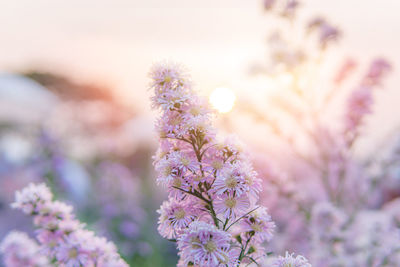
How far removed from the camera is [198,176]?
39.7 inches

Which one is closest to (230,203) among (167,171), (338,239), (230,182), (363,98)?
(230,182)

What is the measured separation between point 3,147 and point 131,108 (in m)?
3.28

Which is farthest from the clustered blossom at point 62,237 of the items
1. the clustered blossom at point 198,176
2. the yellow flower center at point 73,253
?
the clustered blossom at point 198,176

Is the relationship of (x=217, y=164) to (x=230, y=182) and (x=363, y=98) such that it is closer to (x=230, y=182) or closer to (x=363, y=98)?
(x=230, y=182)

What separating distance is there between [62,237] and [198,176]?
1.79ft

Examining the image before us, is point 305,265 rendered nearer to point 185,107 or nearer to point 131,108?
point 185,107

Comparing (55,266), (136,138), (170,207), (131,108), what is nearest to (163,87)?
(170,207)

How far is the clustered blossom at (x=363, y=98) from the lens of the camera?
2389 mm

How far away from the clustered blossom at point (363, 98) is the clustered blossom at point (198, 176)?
1.56m

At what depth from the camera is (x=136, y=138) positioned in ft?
29.9

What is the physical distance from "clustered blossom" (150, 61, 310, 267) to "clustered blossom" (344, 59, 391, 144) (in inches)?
61.3

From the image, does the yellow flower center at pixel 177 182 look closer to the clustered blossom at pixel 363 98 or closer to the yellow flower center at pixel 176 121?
the yellow flower center at pixel 176 121

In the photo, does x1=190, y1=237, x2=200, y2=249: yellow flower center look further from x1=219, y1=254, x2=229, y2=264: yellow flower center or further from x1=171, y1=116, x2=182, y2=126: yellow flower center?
x1=171, y1=116, x2=182, y2=126: yellow flower center

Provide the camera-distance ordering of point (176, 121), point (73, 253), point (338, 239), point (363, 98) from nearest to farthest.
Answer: point (176, 121) < point (73, 253) < point (338, 239) < point (363, 98)
